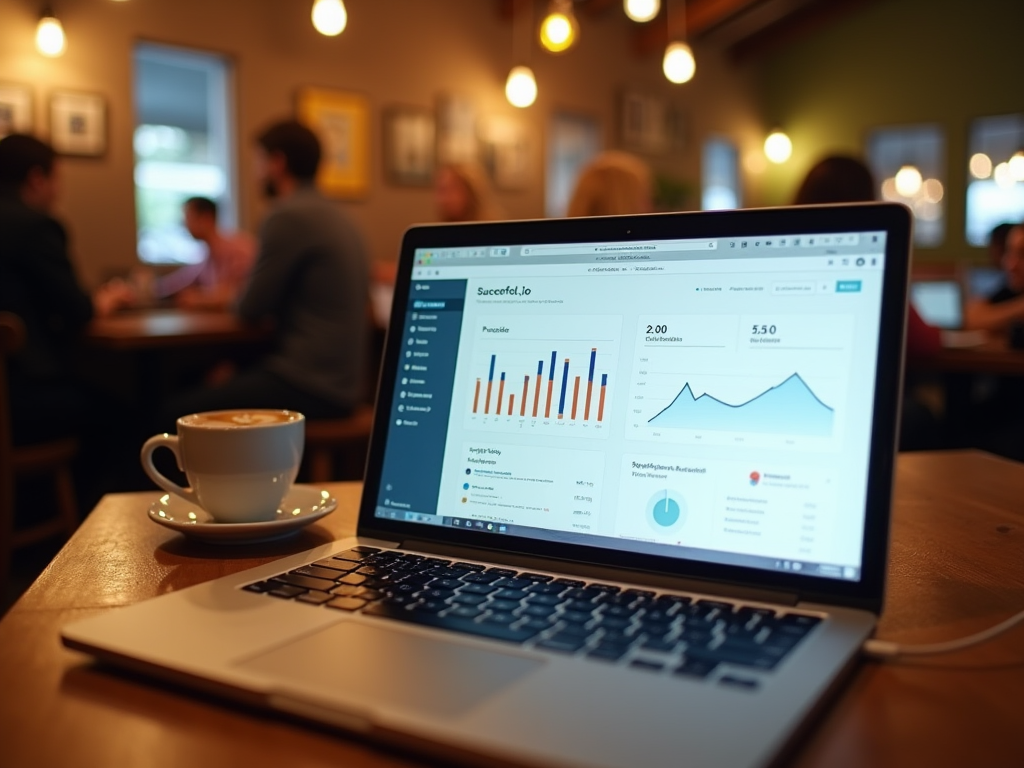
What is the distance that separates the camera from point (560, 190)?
7.15 m

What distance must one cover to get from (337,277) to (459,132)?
12.2ft

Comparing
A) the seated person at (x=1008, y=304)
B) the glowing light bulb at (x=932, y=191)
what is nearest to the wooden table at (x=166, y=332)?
the seated person at (x=1008, y=304)

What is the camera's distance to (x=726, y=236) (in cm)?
66

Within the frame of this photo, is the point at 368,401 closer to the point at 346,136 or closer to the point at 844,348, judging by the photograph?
the point at 346,136

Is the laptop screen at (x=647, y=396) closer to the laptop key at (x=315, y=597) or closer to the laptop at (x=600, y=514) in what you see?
the laptop at (x=600, y=514)

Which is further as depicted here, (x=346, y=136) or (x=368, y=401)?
(x=346, y=136)

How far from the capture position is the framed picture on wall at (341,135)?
17.2ft

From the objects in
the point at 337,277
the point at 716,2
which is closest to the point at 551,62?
the point at 716,2

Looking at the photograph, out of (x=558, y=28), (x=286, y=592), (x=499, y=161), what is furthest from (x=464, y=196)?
(x=286, y=592)

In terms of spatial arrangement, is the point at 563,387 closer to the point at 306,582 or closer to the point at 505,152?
the point at 306,582

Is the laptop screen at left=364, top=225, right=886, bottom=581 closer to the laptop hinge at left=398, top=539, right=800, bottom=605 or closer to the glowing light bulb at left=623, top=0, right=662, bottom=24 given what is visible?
the laptop hinge at left=398, top=539, right=800, bottom=605

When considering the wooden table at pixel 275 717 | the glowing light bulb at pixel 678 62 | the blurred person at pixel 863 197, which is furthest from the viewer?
the glowing light bulb at pixel 678 62

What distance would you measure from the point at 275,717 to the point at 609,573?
26 cm

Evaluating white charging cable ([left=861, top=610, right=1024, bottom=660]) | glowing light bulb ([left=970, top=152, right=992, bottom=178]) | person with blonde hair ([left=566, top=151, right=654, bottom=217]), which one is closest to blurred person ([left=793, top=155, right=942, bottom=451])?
person with blonde hair ([left=566, top=151, right=654, bottom=217])
